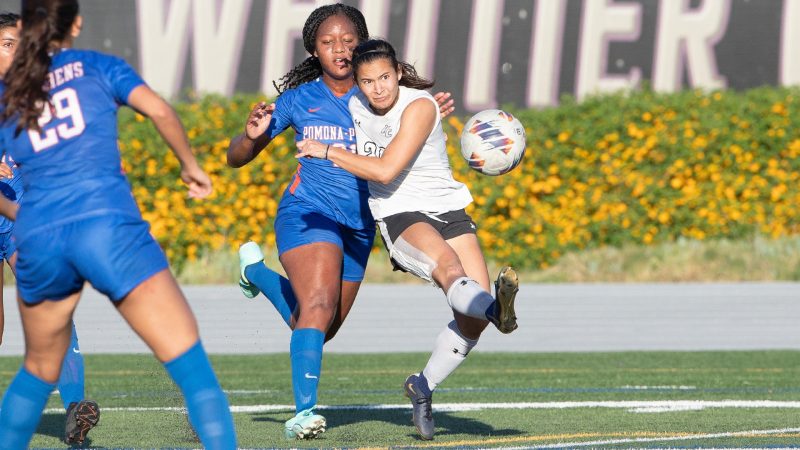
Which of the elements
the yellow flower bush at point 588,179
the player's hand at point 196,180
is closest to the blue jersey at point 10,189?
the player's hand at point 196,180

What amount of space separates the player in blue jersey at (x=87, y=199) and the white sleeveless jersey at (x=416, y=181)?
2.21 metres

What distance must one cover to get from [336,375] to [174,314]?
6370 mm

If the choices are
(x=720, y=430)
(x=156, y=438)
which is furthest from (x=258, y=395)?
(x=720, y=430)

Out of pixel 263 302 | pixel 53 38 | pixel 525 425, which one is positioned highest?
pixel 53 38

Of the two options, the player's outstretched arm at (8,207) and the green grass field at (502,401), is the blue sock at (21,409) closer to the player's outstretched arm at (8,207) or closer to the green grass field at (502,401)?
A: the player's outstretched arm at (8,207)

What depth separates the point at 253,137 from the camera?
7.98 meters

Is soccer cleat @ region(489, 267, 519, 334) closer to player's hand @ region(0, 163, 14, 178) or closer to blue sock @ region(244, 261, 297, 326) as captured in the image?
blue sock @ region(244, 261, 297, 326)

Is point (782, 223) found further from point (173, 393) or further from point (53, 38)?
point (53, 38)

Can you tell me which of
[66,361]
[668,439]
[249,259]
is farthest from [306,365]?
[668,439]

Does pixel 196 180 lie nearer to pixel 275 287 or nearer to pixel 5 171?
Answer: pixel 5 171

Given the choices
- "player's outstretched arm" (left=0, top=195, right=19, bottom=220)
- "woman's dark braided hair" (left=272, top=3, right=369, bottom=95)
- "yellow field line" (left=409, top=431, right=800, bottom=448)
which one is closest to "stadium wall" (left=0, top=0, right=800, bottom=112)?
"woman's dark braided hair" (left=272, top=3, right=369, bottom=95)

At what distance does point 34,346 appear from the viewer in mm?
5457

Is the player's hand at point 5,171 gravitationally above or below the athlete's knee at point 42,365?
above

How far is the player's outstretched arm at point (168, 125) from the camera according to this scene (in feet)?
17.2
